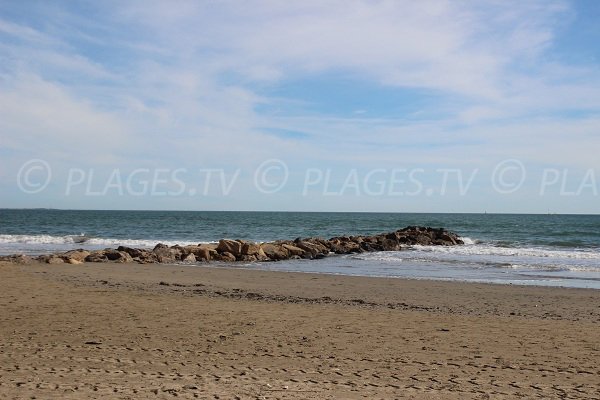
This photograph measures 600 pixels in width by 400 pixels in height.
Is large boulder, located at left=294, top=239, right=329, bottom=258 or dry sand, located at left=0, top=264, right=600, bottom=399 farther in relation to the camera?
large boulder, located at left=294, top=239, right=329, bottom=258

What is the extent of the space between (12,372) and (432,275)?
15.2 metres

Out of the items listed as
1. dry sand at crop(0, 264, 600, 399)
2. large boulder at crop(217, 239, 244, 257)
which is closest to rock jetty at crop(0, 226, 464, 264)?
large boulder at crop(217, 239, 244, 257)

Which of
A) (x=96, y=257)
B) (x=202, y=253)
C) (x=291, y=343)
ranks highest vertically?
(x=291, y=343)

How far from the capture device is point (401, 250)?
32562 millimetres

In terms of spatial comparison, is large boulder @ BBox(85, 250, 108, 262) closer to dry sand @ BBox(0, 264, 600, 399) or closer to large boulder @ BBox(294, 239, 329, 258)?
dry sand @ BBox(0, 264, 600, 399)

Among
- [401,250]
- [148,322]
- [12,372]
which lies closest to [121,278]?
[148,322]

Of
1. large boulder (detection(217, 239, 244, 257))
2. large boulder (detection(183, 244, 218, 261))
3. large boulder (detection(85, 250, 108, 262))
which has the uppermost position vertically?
large boulder (detection(217, 239, 244, 257))

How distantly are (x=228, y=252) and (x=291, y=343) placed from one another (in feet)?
57.7

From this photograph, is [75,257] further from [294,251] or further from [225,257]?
[294,251]

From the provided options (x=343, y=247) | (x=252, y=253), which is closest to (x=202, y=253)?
(x=252, y=253)

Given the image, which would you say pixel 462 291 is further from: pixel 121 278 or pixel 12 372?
pixel 12 372

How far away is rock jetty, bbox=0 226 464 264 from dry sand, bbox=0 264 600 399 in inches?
310

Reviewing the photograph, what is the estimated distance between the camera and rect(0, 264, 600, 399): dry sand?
19.3 feet

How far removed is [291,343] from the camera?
7910mm
